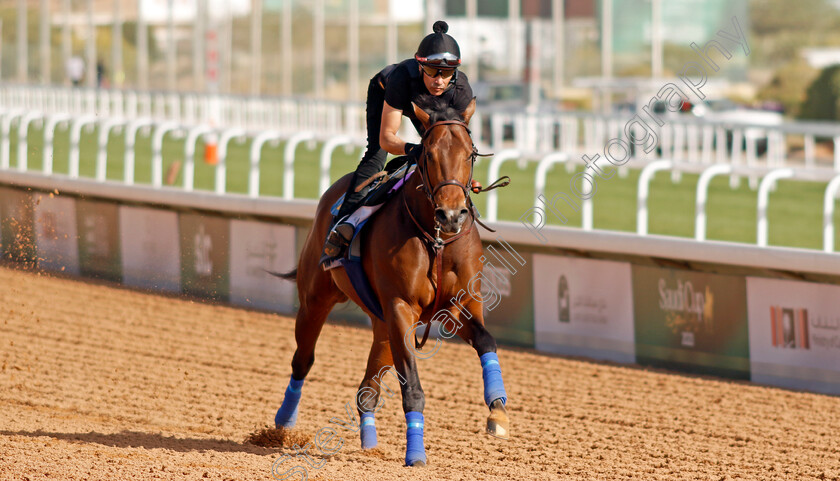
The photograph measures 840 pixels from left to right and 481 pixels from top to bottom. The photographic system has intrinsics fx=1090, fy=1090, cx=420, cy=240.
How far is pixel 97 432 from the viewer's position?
18.9 feet

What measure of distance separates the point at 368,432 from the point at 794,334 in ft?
10.6

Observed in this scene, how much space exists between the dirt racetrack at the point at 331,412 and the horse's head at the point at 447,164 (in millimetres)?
1135

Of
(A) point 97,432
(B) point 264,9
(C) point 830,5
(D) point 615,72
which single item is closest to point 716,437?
(A) point 97,432

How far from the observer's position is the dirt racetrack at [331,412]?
5020 millimetres

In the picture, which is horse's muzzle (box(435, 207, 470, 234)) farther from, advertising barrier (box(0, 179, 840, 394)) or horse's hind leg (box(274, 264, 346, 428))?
advertising barrier (box(0, 179, 840, 394))

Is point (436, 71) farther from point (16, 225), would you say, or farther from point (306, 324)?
point (16, 225)

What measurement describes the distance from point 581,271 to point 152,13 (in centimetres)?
3148

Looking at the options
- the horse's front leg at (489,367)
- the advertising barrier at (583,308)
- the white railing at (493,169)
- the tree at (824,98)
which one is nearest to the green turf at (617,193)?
the white railing at (493,169)

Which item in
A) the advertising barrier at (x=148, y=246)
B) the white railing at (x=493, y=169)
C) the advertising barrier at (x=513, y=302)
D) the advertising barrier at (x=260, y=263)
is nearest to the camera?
the white railing at (x=493, y=169)

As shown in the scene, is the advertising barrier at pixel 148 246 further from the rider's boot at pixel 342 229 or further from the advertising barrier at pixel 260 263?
the rider's boot at pixel 342 229

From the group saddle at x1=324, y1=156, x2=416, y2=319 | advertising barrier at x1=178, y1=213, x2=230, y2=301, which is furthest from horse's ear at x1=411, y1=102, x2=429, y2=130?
advertising barrier at x1=178, y1=213, x2=230, y2=301

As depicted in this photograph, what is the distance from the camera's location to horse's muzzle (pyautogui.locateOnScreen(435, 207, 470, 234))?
4.32 meters

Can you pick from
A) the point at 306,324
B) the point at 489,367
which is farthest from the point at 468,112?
the point at 306,324

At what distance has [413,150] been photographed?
476 cm
